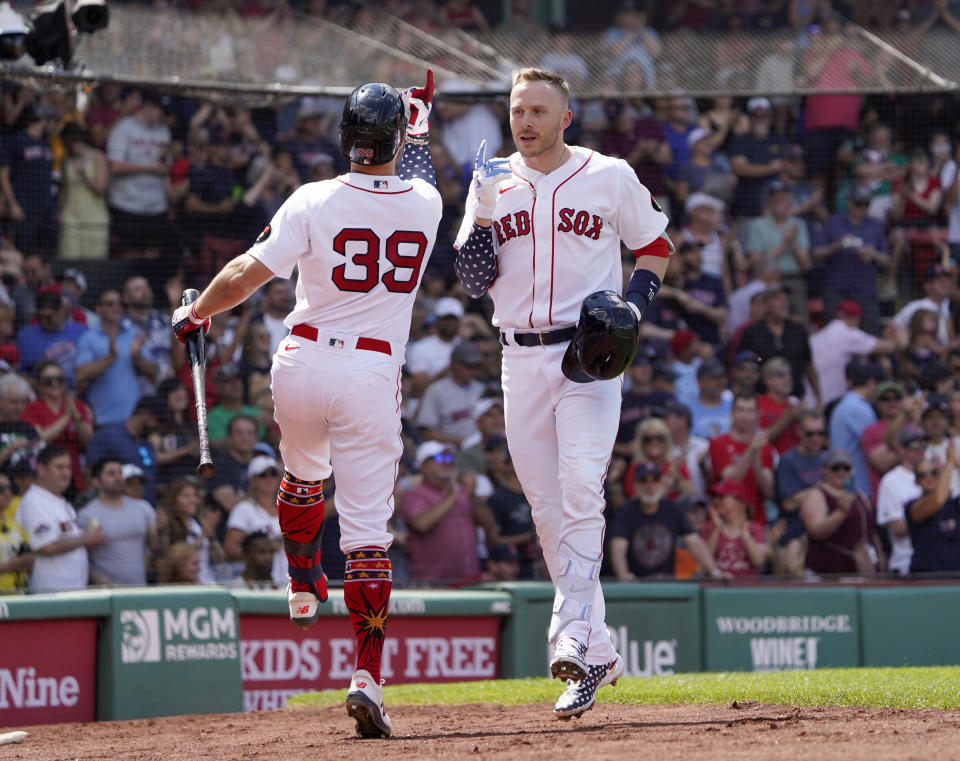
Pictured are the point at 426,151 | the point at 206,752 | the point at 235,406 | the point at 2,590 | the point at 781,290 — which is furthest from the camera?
the point at 781,290

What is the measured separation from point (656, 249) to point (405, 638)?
441cm

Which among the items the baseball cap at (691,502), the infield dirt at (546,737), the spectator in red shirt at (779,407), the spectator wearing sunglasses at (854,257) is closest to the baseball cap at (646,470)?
the baseball cap at (691,502)

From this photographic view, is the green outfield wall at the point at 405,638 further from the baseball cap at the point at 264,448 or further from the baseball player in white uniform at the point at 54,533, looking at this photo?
the baseball cap at the point at 264,448

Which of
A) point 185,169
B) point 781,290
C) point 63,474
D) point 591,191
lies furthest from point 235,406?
point 591,191

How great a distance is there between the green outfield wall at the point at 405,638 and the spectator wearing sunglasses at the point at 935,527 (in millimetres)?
561

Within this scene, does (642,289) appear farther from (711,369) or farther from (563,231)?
(711,369)

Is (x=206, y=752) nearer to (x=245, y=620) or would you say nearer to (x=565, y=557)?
(x=565, y=557)

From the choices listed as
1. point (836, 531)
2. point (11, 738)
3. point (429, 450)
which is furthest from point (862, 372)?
point (11, 738)

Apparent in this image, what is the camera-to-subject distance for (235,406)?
1042 centimetres

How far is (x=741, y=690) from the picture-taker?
674cm

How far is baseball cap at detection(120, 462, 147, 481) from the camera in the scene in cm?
971

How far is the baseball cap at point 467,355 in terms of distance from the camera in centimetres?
1134

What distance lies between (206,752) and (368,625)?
2.46 ft

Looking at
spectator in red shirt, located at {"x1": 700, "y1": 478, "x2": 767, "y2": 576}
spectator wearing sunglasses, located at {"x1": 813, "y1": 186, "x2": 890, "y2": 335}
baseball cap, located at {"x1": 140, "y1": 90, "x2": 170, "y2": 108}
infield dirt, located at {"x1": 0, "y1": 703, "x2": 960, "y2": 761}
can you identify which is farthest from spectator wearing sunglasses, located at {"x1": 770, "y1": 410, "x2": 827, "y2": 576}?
baseball cap, located at {"x1": 140, "y1": 90, "x2": 170, "y2": 108}
